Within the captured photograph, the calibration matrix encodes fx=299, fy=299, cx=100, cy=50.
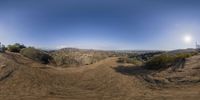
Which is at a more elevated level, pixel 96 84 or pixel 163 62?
pixel 163 62

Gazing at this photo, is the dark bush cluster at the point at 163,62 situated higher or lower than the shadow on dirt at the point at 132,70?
higher

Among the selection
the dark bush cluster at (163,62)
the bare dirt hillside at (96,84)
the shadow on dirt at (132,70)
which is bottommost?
the bare dirt hillside at (96,84)

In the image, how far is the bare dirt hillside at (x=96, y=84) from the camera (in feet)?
61.0

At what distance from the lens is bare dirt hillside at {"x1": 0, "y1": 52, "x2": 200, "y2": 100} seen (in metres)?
18.6

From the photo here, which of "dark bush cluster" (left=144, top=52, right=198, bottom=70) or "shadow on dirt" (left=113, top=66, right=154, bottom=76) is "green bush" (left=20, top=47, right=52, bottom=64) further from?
"dark bush cluster" (left=144, top=52, right=198, bottom=70)

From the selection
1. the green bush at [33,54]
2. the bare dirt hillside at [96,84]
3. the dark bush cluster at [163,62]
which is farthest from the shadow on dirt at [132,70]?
the green bush at [33,54]

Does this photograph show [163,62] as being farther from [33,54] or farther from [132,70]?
[33,54]

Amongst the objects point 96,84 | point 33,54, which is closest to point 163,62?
point 96,84

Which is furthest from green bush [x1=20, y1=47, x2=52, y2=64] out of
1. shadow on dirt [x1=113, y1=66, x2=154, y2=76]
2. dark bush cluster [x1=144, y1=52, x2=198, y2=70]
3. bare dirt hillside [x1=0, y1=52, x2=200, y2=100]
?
dark bush cluster [x1=144, y1=52, x2=198, y2=70]

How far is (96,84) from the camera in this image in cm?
2214

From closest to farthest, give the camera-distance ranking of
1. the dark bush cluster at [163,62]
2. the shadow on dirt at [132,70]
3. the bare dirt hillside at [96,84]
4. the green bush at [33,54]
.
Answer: the bare dirt hillside at [96,84]
the shadow on dirt at [132,70]
the dark bush cluster at [163,62]
the green bush at [33,54]

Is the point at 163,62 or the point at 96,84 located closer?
the point at 96,84

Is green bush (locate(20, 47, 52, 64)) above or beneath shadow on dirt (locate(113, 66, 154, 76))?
above

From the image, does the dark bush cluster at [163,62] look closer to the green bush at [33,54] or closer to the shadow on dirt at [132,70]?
the shadow on dirt at [132,70]
